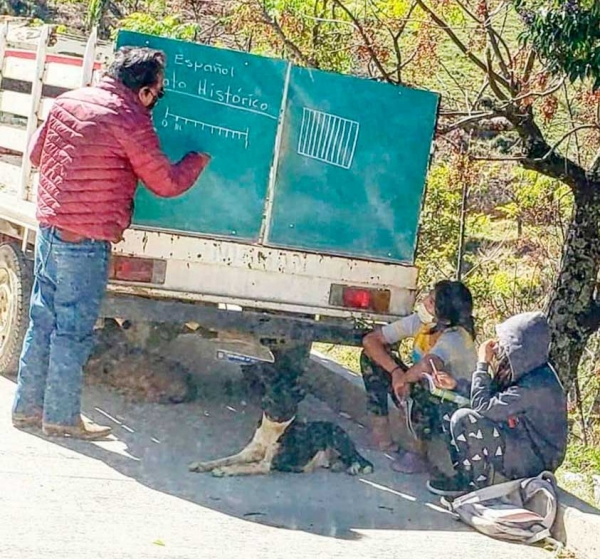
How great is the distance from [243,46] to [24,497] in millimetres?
5759

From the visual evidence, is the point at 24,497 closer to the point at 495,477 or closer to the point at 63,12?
the point at 495,477

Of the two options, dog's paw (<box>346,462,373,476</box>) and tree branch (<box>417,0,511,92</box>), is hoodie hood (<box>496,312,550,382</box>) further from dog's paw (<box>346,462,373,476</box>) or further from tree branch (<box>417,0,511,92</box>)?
tree branch (<box>417,0,511,92</box>)

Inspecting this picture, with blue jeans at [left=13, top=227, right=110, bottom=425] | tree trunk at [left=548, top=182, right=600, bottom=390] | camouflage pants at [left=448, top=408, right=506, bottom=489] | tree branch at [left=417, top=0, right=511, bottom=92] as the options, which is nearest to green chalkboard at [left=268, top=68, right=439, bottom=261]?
tree branch at [left=417, top=0, right=511, bottom=92]

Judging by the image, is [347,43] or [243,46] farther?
[243,46]

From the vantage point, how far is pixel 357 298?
7.37 m

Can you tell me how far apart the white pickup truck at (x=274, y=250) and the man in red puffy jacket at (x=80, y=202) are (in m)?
0.40

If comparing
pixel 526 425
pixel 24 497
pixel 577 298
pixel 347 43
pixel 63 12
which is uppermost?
pixel 63 12

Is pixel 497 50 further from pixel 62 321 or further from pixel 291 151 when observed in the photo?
pixel 62 321

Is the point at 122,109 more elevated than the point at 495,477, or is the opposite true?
the point at 122,109

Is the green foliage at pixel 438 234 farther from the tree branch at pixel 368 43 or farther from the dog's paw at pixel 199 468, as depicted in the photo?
the dog's paw at pixel 199 468

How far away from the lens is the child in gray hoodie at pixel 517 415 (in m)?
5.97

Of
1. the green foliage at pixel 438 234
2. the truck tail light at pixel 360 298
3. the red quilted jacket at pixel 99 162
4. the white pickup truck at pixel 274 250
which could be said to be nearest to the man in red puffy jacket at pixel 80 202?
the red quilted jacket at pixel 99 162

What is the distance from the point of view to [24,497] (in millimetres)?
5492

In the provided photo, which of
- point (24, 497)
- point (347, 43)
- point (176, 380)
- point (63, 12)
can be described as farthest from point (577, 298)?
point (63, 12)
